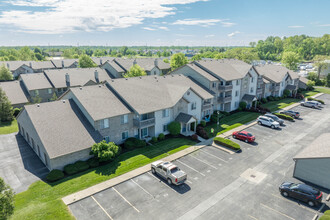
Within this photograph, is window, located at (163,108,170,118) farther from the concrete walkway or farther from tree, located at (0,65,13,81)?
tree, located at (0,65,13,81)

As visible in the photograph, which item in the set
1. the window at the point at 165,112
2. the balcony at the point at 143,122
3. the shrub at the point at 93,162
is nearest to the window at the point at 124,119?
the balcony at the point at 143,122

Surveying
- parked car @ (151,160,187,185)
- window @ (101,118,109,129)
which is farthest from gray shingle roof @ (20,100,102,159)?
parked car @ (151,160,187,185)

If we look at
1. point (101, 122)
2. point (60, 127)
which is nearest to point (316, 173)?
point (101, 122)

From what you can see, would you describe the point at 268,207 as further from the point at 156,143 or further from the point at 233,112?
the point at 233,112

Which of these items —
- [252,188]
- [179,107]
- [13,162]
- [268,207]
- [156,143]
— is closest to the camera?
[268,207]

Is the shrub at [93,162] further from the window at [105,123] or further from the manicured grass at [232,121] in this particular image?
the manicured grass at [232,121]

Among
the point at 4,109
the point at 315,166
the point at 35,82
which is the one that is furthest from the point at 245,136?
the point at 35,82
